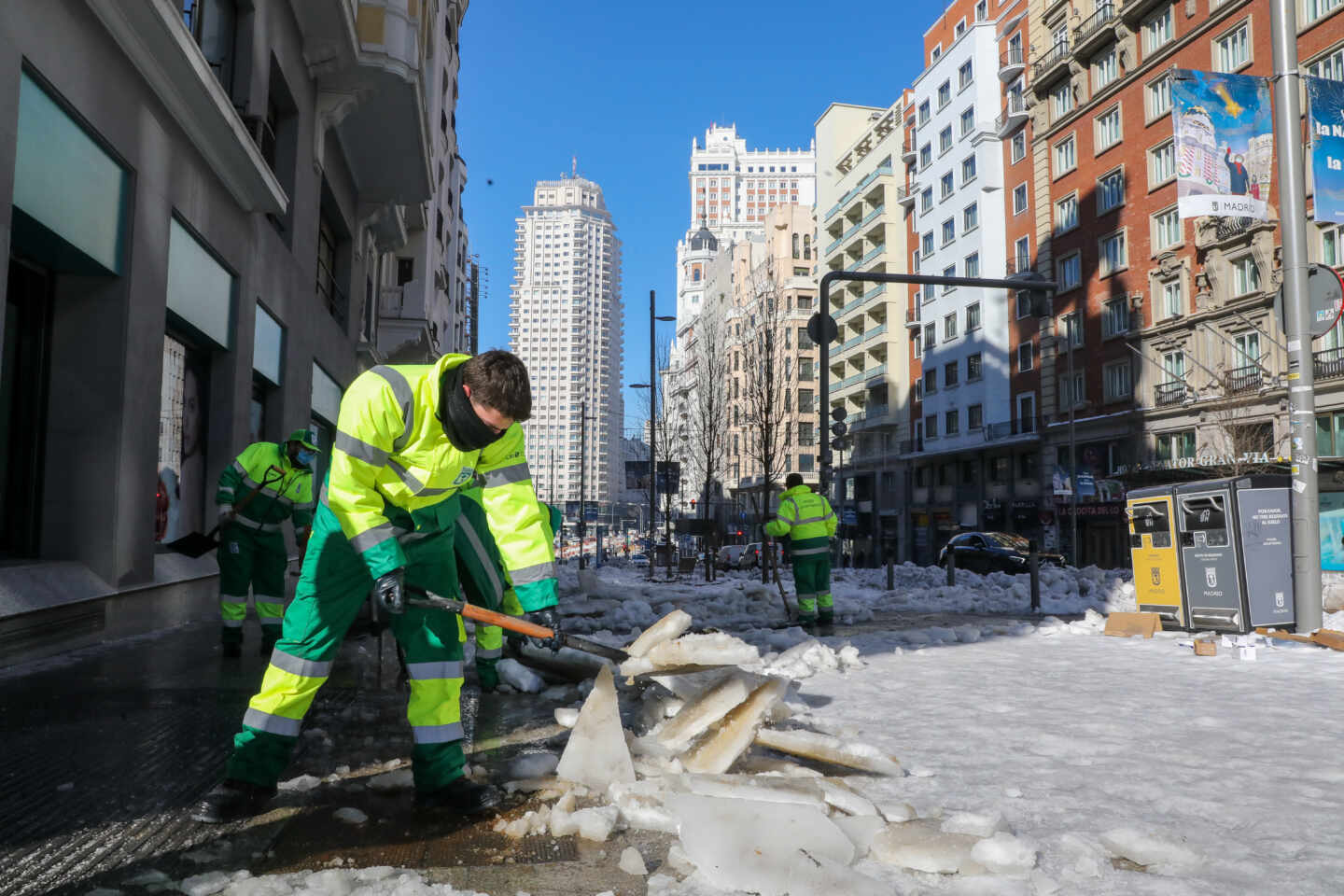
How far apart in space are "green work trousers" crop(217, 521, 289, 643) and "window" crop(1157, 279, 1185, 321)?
33560 mm

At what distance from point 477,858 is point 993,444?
43.0m

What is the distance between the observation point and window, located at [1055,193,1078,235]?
39250 mm

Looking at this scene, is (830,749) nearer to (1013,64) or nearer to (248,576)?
(248,576)

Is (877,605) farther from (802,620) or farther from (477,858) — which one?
(477,858)

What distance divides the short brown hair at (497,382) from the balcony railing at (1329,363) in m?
30.5

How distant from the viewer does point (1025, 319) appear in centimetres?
4244

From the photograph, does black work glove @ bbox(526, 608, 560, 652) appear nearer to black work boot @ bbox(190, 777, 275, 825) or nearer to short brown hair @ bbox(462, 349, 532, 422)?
short brown hair @ bbox(462, 349, 532, 422)

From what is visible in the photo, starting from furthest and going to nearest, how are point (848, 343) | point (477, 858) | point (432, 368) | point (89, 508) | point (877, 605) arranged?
point (848, 343) < point (877, 605) < point (89, 508) < point (432, 368) < point (477, 858)

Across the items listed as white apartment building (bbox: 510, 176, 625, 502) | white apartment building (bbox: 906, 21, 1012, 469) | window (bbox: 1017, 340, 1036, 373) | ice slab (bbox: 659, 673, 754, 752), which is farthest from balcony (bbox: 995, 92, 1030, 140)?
white apartment building (bbox: 510, 176, 625, 502)

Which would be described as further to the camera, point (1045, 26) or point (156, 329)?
point (1045, 26)

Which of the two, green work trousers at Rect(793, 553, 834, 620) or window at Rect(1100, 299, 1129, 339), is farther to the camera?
window at Rect(1100, 299, 1129, 339)

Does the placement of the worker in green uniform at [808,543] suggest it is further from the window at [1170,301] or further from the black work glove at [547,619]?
the window at [1170,301]

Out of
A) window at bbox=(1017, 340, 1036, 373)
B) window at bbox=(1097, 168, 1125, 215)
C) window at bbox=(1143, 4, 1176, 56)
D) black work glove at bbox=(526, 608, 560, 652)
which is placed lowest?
Result: black work glove at bbox=(526, 608, 560, 652)

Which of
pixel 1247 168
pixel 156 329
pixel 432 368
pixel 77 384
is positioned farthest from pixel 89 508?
pixel 1247 168
